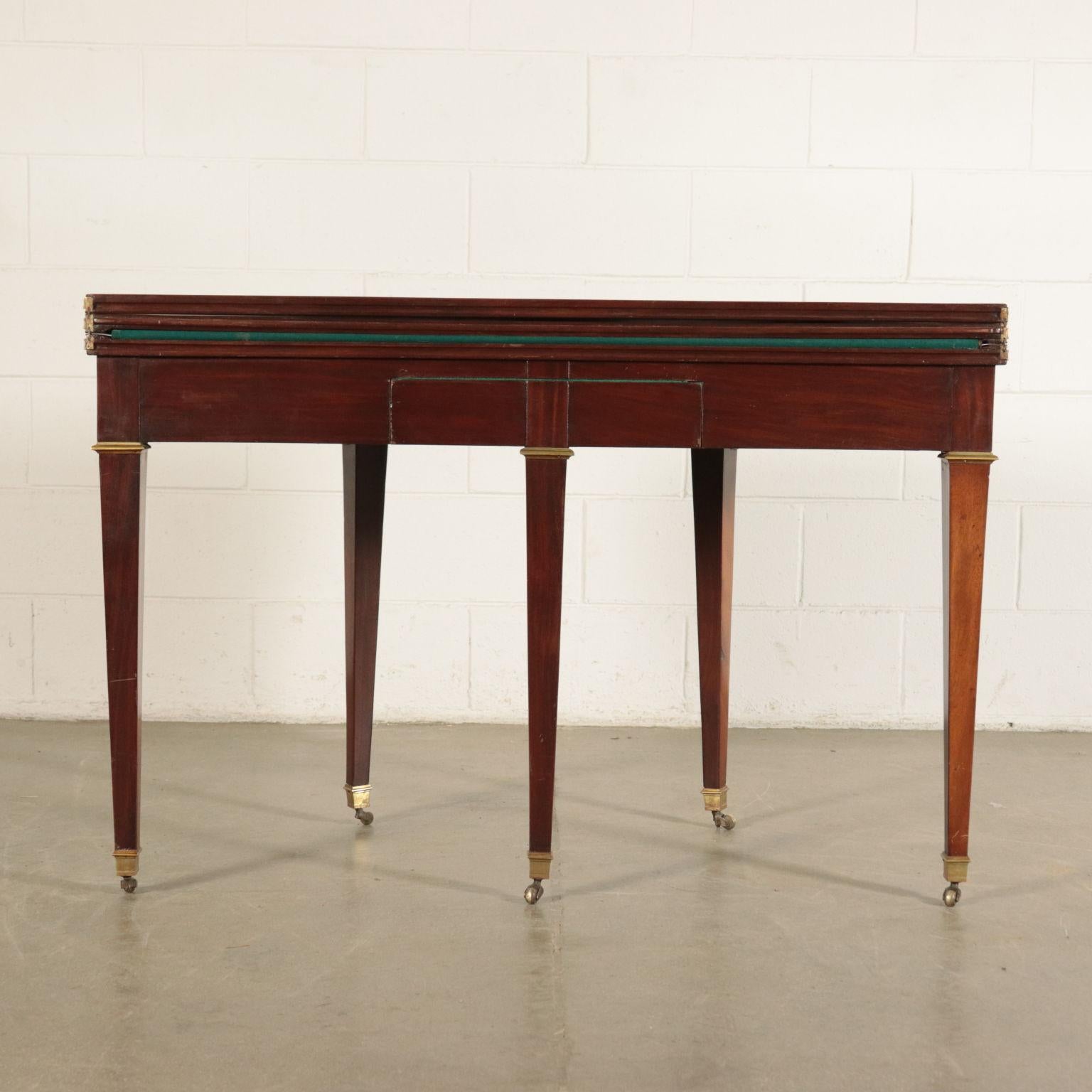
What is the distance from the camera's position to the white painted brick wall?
3.00m

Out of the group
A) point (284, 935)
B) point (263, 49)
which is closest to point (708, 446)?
point (284, 935)

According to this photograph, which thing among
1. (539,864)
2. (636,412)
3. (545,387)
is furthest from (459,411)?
(539,864)

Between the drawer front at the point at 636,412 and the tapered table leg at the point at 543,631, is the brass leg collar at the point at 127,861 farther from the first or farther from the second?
the drawer front at the point at 636,412

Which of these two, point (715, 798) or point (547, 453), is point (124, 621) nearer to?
point (547, 453)

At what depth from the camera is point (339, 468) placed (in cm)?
304

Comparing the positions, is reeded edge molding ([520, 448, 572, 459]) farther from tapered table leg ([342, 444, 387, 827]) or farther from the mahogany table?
tapered table leg ([342, 444, 387, 827])

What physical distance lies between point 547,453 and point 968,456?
557 mm

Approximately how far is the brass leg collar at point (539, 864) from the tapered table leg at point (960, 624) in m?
0.55

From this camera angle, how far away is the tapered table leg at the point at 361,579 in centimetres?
218

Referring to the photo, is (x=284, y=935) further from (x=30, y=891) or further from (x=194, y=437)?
(x=194, y=437)

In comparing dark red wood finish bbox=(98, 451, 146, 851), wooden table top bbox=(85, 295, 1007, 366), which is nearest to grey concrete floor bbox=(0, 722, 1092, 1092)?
dark red wood finish bbox=(98, 451, 146, 851)

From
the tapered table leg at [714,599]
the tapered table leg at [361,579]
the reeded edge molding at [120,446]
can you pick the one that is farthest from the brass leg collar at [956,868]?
the reeded edge molding at [120,446]

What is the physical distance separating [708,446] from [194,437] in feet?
2.25

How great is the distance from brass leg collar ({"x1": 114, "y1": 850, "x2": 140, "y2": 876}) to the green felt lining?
71 cm
